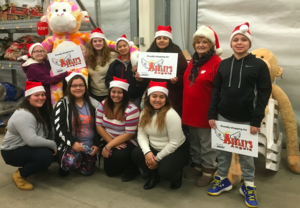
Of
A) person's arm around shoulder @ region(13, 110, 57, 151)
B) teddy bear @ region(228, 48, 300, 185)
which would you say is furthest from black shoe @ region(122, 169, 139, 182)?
teddy bear @ region(228, 48, 300, 185)

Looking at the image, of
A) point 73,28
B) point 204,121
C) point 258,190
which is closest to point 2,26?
point 73,28

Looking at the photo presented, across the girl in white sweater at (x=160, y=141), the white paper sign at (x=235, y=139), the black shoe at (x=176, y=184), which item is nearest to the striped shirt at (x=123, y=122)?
the girl in white sweater at (x=160, y=141)

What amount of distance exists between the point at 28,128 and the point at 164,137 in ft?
3.98

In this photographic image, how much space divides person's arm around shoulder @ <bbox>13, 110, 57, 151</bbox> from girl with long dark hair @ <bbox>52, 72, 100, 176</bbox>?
0.65ft

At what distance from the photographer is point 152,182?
2.34 metres

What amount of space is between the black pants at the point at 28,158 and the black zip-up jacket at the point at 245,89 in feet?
Answer: 5.41

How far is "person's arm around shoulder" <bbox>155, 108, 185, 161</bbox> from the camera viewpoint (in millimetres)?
2164

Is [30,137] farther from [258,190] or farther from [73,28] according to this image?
[258,190]

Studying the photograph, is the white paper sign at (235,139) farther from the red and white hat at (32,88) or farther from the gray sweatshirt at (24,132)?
the red and white hat at (32,88)

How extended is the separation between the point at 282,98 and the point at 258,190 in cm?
109

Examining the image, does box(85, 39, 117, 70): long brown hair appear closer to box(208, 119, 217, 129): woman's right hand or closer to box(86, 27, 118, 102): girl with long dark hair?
box(86, 27, 118, 102): girl with long dark hair

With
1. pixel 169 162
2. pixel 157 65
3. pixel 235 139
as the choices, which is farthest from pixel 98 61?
pixel 235 139

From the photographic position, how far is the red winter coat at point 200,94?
2.18 metres

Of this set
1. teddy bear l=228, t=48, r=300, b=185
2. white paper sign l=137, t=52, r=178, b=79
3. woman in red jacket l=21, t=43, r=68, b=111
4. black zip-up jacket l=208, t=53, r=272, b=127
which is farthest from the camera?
woman in red jacket l=21, t=43, r=68, b=111
